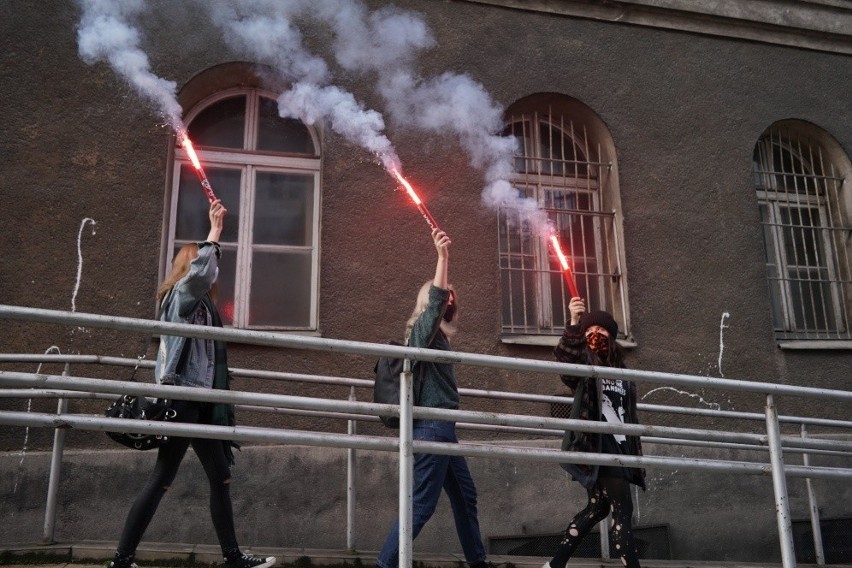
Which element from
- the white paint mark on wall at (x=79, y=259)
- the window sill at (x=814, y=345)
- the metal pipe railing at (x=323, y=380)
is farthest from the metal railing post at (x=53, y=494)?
the window sill at (x=814, y=345)

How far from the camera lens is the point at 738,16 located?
8.30 meters

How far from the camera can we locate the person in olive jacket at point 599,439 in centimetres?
446

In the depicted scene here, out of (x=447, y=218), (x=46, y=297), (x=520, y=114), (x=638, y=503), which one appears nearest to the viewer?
(x=46, y=297)

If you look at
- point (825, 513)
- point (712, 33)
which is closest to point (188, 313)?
point (825, 513)

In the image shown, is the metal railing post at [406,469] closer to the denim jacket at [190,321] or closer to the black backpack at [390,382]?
Answer: the black backpack at [390,382]

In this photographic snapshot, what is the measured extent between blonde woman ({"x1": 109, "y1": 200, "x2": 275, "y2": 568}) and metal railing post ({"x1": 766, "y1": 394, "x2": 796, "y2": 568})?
242 centimetres

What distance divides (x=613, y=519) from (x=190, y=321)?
2.36 meters

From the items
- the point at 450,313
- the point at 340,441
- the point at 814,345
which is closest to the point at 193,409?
the point at 340,441

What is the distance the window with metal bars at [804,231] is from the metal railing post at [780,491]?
3970mm

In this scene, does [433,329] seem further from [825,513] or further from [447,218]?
[825,513]

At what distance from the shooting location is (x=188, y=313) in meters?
4.20

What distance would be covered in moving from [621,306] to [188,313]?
4.30m

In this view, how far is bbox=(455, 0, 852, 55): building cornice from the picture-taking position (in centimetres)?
800

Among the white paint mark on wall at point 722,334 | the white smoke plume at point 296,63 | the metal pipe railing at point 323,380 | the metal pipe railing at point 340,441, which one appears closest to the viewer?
the metal pipe railing at point 340,441
